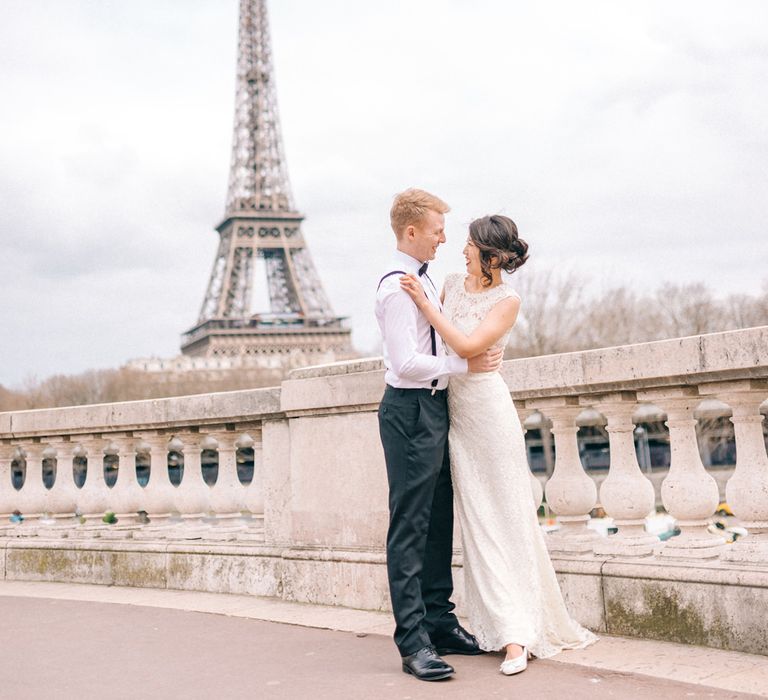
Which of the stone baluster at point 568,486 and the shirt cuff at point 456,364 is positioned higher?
the shirt cuff at point 456,364

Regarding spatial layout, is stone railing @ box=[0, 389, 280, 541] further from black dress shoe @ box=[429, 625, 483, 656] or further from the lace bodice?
black dress shoe @ box=[429, 625, 483, 656]

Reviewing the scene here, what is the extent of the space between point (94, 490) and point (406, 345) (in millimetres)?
4275

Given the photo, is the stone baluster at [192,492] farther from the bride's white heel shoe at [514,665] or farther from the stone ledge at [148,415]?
the bride's white heel shoe at [514,665]

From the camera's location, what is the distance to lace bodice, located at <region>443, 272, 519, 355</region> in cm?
457

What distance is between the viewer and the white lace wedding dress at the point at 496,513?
14.8 ft

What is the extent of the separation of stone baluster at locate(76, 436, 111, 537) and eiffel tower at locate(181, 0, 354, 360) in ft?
244

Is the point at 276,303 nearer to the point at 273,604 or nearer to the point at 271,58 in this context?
the point at 271,58

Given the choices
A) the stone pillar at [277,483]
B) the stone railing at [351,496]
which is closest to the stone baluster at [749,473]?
the stone railing at [351,496]

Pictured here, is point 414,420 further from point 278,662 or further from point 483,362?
point 278,662

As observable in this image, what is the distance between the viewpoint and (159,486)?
749 centimetres

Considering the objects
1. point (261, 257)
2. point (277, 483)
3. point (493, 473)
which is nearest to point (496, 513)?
point (493, 473)

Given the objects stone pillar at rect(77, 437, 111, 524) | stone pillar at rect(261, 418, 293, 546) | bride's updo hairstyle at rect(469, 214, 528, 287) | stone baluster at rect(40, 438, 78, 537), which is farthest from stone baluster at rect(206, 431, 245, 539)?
bride's updo hairstyle at rect(469, 214, 528, 287)

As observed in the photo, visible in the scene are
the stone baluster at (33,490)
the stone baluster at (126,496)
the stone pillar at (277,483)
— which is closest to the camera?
the stone pillar at (277,483)

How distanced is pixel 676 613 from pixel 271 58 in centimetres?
9035
